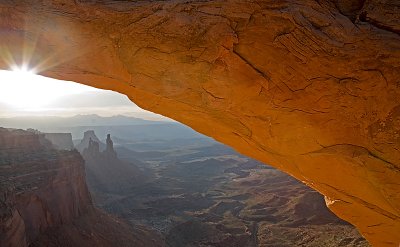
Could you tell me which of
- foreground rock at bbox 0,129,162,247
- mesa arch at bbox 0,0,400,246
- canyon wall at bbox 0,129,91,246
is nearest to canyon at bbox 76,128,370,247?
foreground rock at bbox 0,129,162,247

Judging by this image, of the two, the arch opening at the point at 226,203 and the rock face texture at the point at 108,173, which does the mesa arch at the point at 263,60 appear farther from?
the rock face texture at the point at 108,173

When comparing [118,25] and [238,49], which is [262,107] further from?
[118,25]

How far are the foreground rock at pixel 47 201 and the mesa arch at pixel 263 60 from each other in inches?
521

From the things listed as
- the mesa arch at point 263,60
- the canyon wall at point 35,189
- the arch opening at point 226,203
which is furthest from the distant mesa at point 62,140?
the mesa arch at point 263,60

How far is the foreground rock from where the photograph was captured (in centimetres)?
2252

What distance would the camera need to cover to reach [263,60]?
19.8 ft

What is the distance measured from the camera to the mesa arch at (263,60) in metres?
5.61

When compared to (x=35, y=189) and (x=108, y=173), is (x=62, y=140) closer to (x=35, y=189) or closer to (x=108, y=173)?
(x=108, y=173)

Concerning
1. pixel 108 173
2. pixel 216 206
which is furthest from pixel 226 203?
pixel 108 173

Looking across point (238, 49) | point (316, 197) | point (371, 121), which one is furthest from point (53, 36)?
point (316, 197)

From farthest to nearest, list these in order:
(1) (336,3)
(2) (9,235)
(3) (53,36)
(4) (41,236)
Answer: (4) (41,236), (2) (9,235), (3) (53,36), (1) (336,3)

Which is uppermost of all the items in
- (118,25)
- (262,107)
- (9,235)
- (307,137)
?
(118,25)

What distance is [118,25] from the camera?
5.96m

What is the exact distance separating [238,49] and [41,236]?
23.3 meters
